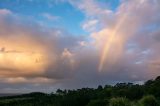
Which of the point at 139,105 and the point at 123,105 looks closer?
the point at 123,105

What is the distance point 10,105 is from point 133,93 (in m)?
68.2

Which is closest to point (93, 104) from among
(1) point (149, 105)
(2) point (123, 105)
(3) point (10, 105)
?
(1) point (149, 105)

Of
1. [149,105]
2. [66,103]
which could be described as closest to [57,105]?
[66,103]

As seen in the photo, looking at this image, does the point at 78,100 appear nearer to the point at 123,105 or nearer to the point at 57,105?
the point at 57,105

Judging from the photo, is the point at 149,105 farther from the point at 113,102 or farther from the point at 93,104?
the point at 93,104

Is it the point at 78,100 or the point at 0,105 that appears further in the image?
the point at 0,105

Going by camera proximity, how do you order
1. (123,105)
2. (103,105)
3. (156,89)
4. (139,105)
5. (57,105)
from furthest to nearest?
(156,89) → (57,105) → (103,105) → (139,105) → (123,105)

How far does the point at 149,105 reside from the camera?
259 ft

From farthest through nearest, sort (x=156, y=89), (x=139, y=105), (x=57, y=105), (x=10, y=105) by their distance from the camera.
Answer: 1. (x=10, y=105)
2. (x=156, y=89)
3. (x=57, y=105)
4. (x=139, y=105)

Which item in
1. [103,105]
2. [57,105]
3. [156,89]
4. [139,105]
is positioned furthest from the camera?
[156,89]

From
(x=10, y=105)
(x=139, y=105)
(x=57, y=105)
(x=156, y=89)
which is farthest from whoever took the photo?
(x=10, y=105)

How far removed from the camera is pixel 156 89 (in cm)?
13238

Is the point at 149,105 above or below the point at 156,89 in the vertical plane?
below

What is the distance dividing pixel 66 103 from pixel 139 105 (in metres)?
54.0
